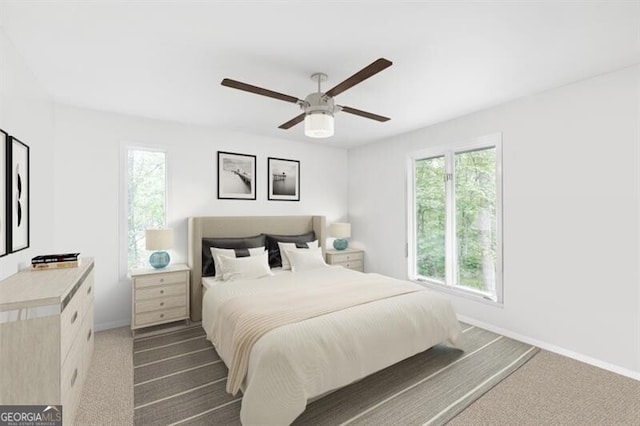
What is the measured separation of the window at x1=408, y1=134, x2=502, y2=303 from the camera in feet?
11.4

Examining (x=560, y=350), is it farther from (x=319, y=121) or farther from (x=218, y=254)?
(x=218, y=254)

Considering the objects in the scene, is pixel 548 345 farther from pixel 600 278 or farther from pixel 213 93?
pixel 213 93

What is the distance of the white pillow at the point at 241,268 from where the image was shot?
334cm

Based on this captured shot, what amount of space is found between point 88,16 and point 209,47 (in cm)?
70

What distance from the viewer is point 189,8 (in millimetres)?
1721

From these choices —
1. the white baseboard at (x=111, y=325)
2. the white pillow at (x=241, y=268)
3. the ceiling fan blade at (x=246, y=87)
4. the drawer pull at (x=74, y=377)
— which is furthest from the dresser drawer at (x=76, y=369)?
the ceiling fan blade at (x=246, y=87)

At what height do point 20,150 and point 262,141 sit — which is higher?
point 262,141

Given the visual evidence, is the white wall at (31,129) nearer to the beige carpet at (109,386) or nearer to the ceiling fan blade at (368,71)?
the beige carpet at (109,386)

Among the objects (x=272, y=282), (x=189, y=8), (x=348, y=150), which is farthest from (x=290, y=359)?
(x=348, y=150)

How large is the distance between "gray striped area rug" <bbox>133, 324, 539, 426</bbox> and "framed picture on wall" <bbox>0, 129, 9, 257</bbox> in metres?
1.39

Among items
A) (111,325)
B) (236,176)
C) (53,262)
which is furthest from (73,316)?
(236,176)

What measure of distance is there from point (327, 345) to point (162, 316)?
235cm

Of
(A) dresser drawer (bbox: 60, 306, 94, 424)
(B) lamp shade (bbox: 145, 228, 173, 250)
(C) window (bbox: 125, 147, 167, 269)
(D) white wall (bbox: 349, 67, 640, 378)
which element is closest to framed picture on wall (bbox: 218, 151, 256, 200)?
(C) window (bbox: 125, 147, 167, 269)

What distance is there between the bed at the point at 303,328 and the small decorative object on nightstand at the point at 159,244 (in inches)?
11.4
